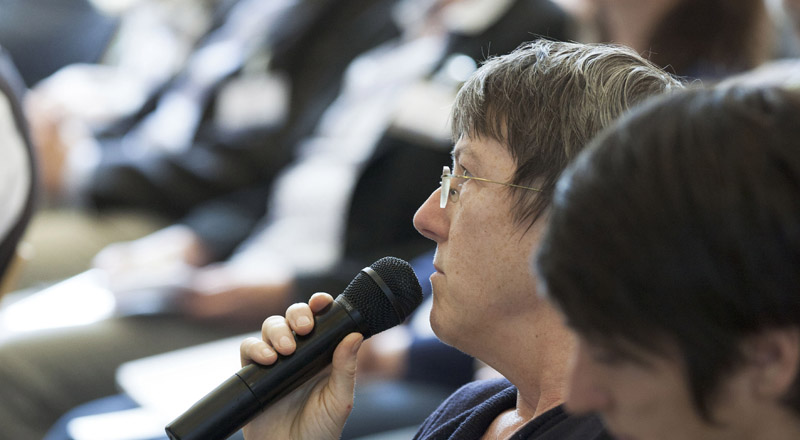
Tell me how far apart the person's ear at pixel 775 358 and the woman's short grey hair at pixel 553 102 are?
1.34 ft

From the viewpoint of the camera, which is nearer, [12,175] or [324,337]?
[324,337]

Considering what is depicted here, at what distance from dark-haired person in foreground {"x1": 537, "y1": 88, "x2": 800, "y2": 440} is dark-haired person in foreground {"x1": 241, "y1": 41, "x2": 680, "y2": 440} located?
1.08ft

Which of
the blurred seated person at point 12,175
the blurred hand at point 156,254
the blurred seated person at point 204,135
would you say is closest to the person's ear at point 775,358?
the blurred seated person at point 12,175

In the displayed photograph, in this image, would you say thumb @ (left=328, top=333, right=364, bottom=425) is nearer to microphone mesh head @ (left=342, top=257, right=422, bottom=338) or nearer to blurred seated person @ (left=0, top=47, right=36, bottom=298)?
microphone mesh head @ (left=342, top=257, right=422, bottom=338)

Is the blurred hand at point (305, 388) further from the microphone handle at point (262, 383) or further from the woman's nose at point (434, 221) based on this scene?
the woman's nose at point (434, 221)

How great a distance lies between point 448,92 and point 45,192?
1.51 metres

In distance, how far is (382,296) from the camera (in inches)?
37.8

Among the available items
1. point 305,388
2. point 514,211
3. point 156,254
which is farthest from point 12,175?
point 156,254

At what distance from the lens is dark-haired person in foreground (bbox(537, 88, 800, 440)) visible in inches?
20.0

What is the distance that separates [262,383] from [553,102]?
1.44 ft

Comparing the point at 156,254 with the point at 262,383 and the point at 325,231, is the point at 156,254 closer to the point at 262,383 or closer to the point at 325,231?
the point at 325,231

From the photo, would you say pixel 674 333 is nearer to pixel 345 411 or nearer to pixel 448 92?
pixel 345 411

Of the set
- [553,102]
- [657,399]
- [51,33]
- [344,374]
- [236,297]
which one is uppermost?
[51,33]

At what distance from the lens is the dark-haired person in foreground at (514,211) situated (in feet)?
3.01
